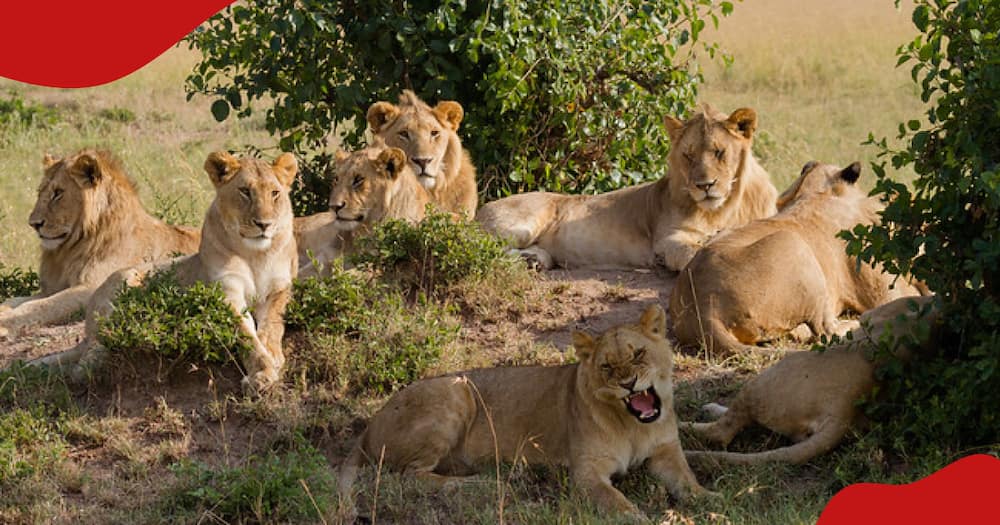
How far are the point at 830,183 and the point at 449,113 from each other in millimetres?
2427

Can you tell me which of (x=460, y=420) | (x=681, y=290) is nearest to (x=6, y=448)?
(x=460, y=420)

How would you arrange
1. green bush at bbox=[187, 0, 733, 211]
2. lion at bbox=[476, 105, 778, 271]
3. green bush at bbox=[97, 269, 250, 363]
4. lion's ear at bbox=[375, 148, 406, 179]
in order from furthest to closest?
green bush at bbox=[187, 0, 733, 211]
lion at bbox=[476, 105, 778, 271]
lion's ear at bbox=[375, 148, 406, 179]
green bush at bbox=[97, 269, 250, 363]

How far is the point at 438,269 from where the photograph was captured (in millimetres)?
7719

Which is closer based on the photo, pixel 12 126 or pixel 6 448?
pixel 6 448

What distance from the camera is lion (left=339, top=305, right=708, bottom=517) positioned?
18.3 ft

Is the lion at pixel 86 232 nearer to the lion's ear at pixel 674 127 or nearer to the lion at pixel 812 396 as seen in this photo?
the lion's ear at pixel 674 127

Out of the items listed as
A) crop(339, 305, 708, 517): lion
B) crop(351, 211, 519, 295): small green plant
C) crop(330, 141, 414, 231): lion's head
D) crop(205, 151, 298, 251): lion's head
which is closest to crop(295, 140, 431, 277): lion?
crop(330, 141, 414, 231): lion's head

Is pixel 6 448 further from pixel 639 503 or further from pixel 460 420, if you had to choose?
pixel 639 503

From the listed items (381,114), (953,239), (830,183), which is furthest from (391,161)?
(953,239)

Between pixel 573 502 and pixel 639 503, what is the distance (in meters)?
0.33

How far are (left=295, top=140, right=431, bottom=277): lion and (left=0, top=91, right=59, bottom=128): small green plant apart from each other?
29.8ft

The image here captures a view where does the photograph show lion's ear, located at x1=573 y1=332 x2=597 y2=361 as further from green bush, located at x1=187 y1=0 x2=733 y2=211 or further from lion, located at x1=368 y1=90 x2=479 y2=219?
green bush, located at x1=187 y1=0 x2=733 y2=211

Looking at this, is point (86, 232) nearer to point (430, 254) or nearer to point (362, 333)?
point (430, 254)

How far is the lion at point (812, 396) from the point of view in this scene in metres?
6.04
